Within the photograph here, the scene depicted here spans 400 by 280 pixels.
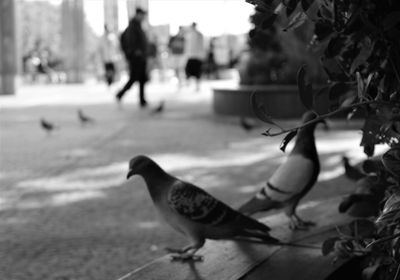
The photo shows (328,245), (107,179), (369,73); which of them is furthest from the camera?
(107,179)

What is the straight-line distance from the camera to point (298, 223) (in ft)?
12.5

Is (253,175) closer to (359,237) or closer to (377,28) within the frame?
(359,237)

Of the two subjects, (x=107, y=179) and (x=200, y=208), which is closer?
(x=200, y=208)

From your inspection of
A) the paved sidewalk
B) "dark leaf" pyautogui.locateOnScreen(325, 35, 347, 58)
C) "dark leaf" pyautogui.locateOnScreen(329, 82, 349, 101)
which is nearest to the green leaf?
"dark leaf" pyautogui.locateOnScreen(325, 35, 347, 58)

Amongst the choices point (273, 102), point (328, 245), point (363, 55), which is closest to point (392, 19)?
point (363, 55)

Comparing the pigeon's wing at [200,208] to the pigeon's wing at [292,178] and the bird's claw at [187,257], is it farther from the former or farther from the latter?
the pigeon's wing at [292,178]

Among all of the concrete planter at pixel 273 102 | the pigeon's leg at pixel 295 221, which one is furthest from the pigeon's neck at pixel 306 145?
the concrete planter at pixel 273 102

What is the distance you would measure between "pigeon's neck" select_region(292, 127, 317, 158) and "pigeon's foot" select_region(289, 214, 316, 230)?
33cm

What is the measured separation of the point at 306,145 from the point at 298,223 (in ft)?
1.30

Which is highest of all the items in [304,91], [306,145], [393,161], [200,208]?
[304,91]

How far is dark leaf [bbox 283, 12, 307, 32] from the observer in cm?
253

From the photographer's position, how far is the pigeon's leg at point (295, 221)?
3.78 metres

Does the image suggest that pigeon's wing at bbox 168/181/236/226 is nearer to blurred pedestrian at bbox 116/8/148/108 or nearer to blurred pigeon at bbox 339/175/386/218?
blurred pigeon at bbox 339/175/386/218

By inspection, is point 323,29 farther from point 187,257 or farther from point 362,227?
point 187,257
